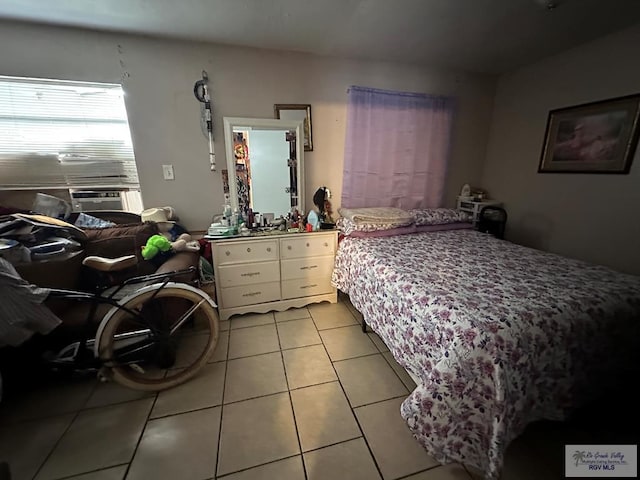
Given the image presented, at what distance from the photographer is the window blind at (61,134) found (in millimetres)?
1896

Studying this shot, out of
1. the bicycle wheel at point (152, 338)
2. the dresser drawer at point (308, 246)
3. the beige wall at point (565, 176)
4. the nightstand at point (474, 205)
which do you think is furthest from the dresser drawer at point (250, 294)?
the beige wall at point (565, 176)

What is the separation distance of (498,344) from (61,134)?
3.18m

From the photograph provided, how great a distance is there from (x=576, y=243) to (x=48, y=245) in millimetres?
4012

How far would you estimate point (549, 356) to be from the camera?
106cm

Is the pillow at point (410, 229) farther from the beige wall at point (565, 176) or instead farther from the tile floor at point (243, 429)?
the tile floor at point (243, 429)

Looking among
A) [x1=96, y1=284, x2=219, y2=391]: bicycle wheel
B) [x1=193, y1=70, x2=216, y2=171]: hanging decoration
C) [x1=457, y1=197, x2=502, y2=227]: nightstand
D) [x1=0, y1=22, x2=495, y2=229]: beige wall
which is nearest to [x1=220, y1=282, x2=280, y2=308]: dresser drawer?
[x1=96, y1=284, x2=219, y2=391]: bicycle wheel

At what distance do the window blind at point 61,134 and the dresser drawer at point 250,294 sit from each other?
1378 mm

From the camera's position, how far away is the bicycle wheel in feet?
4.64

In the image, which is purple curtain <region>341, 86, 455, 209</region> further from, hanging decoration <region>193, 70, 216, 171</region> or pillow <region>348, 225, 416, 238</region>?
hanging decoration <region>193, 70, 216, 171</region>

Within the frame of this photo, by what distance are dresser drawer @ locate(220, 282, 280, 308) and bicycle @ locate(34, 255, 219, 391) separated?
1.43ft

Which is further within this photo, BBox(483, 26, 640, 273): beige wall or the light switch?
the light switch

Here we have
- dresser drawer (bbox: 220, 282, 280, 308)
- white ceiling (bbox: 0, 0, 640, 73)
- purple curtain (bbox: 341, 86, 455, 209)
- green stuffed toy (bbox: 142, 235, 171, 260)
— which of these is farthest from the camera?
purple curtain (bbox: 341, 86, 455, 209)

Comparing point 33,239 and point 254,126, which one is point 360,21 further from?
point 33,239

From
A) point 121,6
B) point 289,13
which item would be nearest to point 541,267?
point 289,13
